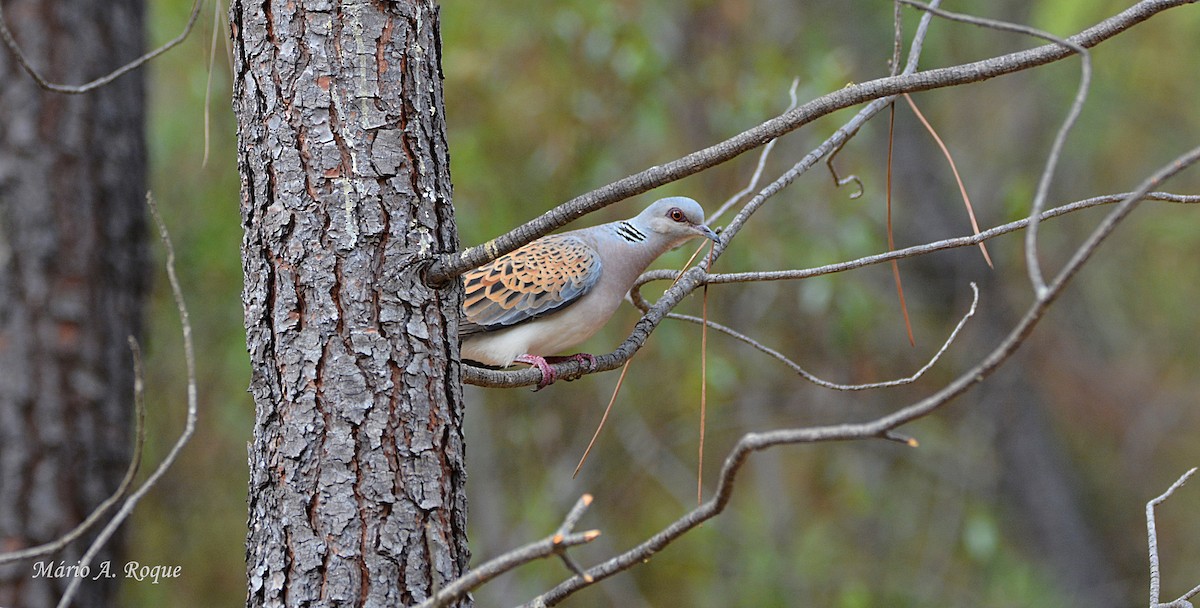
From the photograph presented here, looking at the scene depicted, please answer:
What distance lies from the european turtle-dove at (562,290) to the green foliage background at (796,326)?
1.91 meters

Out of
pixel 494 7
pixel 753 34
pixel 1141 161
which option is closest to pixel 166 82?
pixel 494 7

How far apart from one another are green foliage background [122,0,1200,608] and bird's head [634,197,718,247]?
6.20ft

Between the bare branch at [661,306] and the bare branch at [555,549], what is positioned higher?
the bare branch at [661,306]

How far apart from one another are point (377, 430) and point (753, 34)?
5.81 m

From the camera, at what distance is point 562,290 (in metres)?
3.73

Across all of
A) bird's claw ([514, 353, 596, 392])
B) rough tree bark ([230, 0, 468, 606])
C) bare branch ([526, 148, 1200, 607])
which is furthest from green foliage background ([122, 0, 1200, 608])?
bare branch ([526, 148, 1200, 607])

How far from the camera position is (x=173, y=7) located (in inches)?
246

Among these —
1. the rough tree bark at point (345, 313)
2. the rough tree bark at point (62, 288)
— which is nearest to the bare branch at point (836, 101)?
the rough tree bark at point (345, 313)

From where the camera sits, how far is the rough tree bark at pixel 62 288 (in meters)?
3.56

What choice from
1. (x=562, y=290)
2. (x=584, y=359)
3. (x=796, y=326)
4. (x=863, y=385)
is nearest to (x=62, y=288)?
(x=562, y=290)

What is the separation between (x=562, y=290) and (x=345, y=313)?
5.70 ft

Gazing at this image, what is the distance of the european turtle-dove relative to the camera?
368 cm

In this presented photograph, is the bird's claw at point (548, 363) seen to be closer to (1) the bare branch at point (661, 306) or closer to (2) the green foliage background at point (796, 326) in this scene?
(1) the bare branch at point (661, 306)

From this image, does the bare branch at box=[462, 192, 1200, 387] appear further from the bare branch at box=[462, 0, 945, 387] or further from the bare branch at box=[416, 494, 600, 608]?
the bare branch at box=[416, 494, 600, 608]
